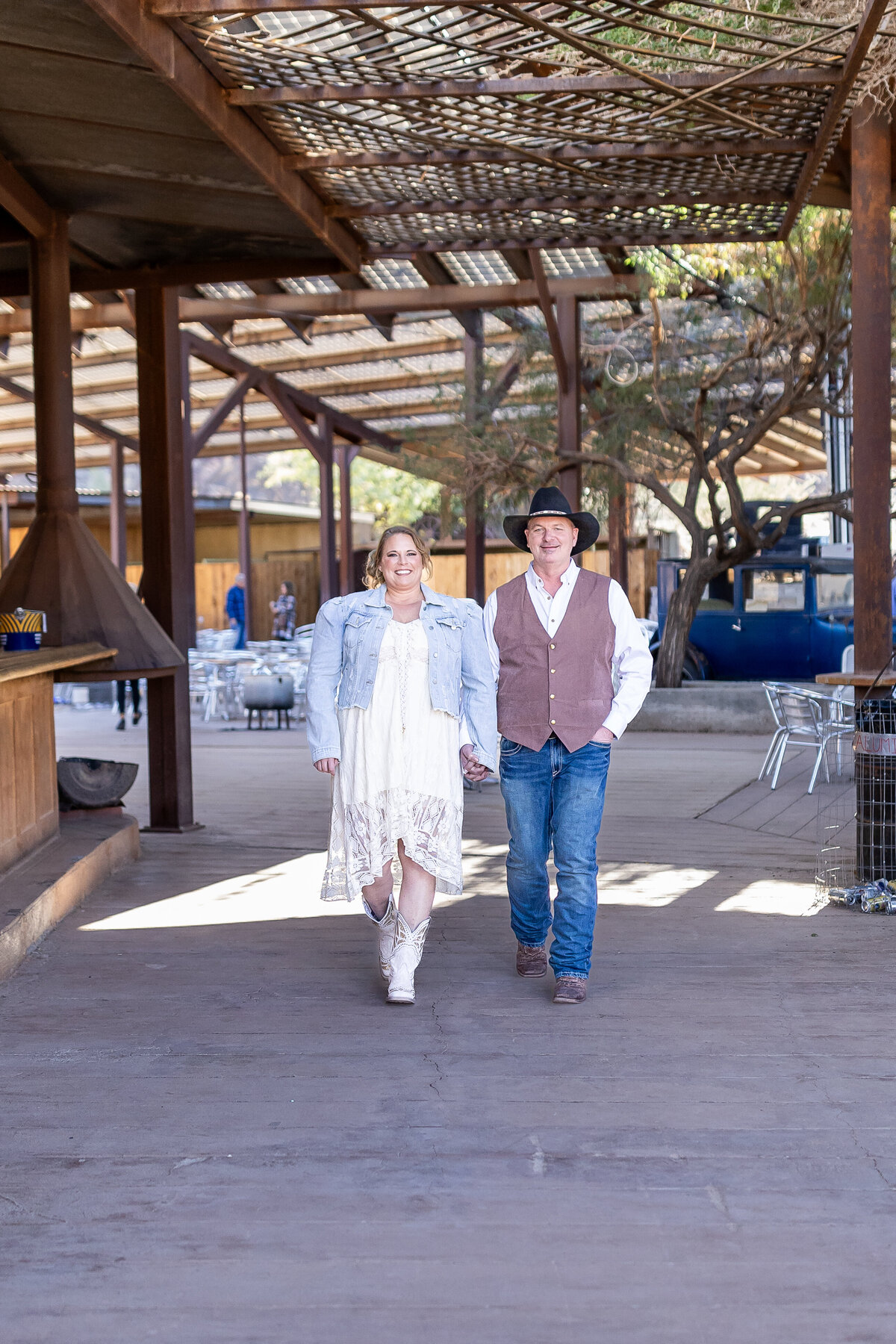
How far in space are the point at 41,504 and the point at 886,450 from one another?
3.74m

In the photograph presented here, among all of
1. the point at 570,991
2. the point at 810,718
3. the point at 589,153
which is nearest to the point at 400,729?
the point at 570,991

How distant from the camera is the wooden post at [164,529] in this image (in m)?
6.98

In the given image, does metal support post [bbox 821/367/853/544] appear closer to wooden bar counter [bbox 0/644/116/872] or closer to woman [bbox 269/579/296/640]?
woman [bbox 269/579/296/640]

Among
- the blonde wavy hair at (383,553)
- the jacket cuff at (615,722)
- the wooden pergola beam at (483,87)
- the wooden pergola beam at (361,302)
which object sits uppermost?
the wooden pergola beam at (361,302)

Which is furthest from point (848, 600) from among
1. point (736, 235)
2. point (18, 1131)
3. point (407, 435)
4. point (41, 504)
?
point (18, 1131)

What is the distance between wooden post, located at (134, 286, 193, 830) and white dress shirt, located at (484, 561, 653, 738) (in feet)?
10.8

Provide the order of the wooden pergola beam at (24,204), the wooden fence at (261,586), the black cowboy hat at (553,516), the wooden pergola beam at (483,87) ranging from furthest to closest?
the wooden fence at (261,586) → the wooden pergola beam at (24,204) → the wooden pergola beam at (483,87) → the black cowboy hat at (553,516)

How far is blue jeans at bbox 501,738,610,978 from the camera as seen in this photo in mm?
3922

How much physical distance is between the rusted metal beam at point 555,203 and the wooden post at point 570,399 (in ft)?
19.2

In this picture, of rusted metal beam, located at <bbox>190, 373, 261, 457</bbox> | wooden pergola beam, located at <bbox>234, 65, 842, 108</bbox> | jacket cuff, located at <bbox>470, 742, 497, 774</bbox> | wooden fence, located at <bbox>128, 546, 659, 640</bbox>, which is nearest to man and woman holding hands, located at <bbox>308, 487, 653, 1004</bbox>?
jacket cuff, located at <bbox>470, 742, 497, 774</bbox>

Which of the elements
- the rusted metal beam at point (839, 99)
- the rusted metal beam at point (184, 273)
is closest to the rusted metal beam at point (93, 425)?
the rusted metal beam at point (184, 273)

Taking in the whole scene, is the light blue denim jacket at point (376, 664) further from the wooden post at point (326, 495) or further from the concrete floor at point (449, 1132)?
the wooden post at point (326, 495)

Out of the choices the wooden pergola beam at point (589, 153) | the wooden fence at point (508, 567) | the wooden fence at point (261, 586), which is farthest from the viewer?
the wooden fence at point (261, 586)

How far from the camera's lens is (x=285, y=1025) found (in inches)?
148
